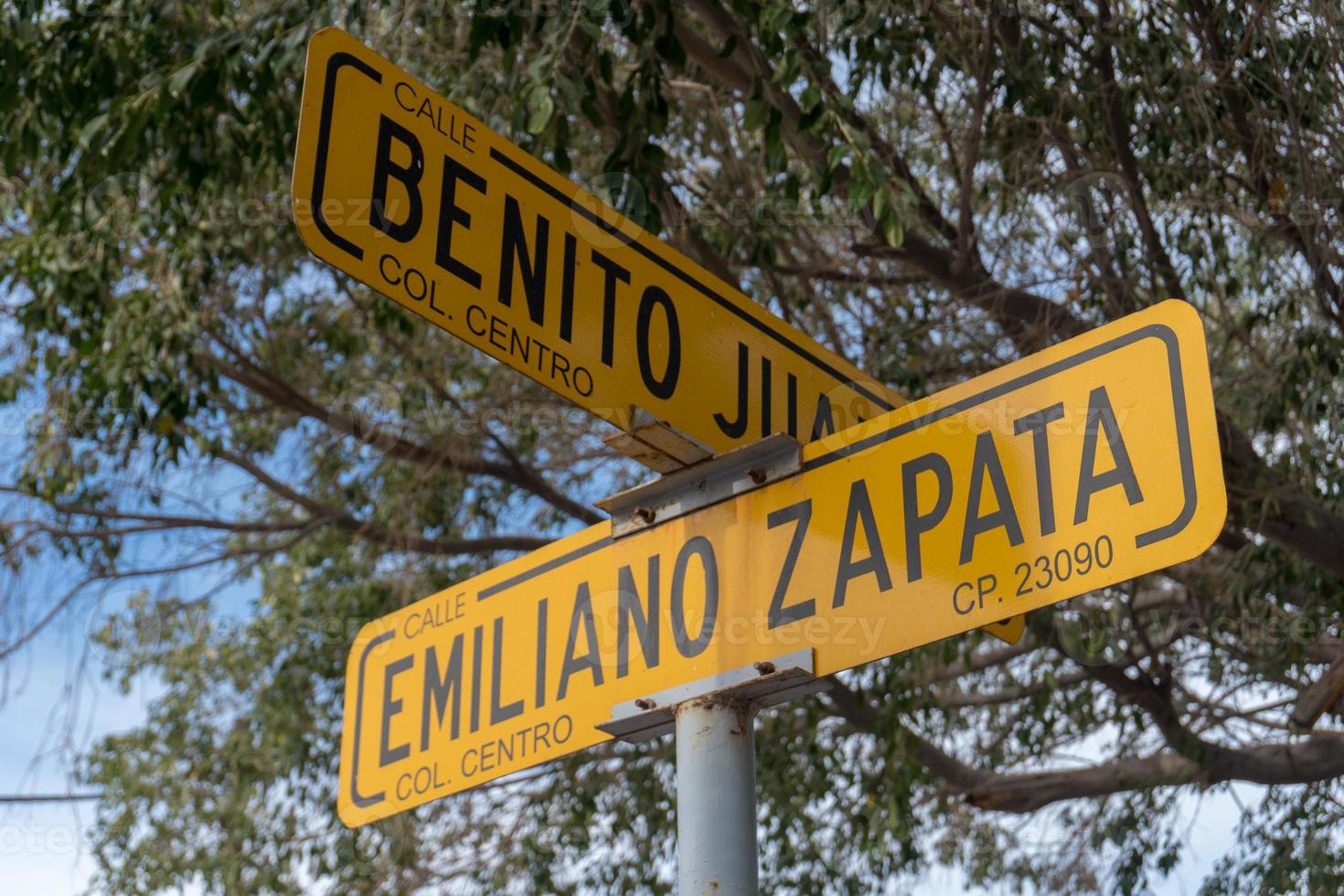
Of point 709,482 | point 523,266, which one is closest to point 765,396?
point 709,482

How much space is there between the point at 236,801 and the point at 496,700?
22.3ft

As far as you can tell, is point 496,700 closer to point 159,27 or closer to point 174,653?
point 159,27

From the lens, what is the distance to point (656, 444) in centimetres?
221

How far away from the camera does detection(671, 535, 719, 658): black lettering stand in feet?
7.04

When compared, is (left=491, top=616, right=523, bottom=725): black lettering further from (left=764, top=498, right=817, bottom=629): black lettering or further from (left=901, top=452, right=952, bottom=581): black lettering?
(left=901, top=452, right=952, bottom=581): black lettering

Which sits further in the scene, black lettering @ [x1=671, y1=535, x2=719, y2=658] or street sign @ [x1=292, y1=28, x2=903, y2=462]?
black lettering @ [x1=671, y1=535, x2=719, y2=658]

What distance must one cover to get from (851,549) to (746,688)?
24 centimetres

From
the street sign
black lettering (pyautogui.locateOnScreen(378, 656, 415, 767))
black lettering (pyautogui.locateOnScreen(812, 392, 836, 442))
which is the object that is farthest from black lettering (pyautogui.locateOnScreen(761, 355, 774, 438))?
black lettering (pyautogui.locateOnScreen(378, 656, 415, 767))

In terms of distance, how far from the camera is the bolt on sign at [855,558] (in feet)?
6.21

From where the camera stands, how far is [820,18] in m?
5.84

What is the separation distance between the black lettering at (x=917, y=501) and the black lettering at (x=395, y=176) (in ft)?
2.39

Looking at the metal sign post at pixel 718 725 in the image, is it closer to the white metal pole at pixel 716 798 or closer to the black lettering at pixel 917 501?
the white metal pole at pixel 716 798

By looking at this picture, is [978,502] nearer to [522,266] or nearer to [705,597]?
[705,597]

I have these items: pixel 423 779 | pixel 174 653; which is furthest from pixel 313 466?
pixel 423 779
